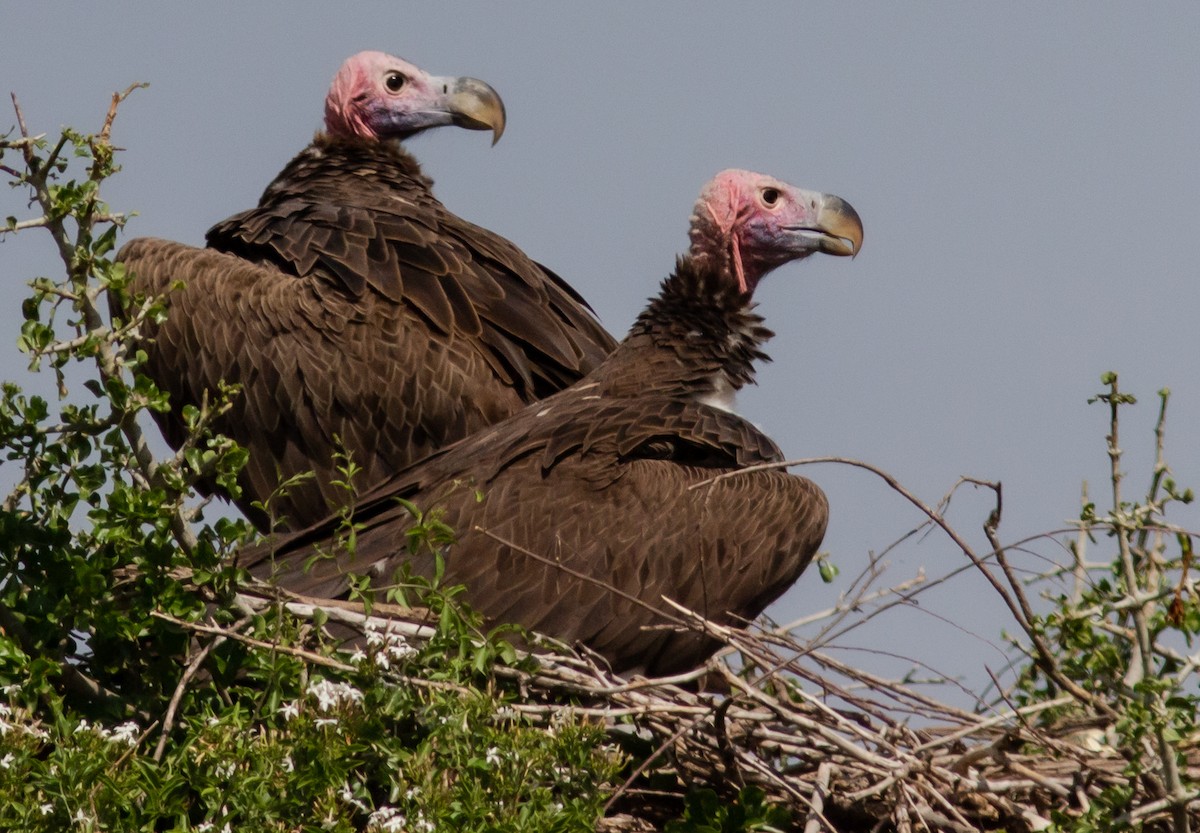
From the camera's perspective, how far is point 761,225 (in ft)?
27.0

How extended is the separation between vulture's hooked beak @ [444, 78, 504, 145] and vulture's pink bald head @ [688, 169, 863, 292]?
1.93 m

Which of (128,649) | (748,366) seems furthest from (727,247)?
(128,649)

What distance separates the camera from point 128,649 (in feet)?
18.4

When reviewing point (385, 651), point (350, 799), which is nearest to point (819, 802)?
Answer: point (385, 651)

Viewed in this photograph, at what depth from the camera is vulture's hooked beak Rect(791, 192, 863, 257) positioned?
27.1 ft

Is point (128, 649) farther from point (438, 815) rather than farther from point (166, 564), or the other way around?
point (438, 815)

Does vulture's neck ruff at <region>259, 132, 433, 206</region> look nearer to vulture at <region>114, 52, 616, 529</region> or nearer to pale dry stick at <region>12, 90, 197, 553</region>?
vulture at <region>114, 52, 616, 529</region>

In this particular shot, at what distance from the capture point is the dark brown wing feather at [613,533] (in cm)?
677

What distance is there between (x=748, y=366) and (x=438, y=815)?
11.5 feet

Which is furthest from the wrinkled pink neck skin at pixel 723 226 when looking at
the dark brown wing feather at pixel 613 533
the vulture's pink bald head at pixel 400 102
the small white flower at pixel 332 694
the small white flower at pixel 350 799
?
the small white flower at pixel 350 799

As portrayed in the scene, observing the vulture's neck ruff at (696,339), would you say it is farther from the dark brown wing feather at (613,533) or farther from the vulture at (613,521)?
the dark brown wing feather at (613,533)

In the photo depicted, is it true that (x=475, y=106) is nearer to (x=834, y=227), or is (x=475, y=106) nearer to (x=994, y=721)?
(x=834, y=227)

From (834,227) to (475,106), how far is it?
2.39 m

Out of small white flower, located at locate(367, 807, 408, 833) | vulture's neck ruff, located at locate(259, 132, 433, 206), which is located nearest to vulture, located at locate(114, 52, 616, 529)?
vulture's neck ruff, located at locate(259, 132, 433, 206)
